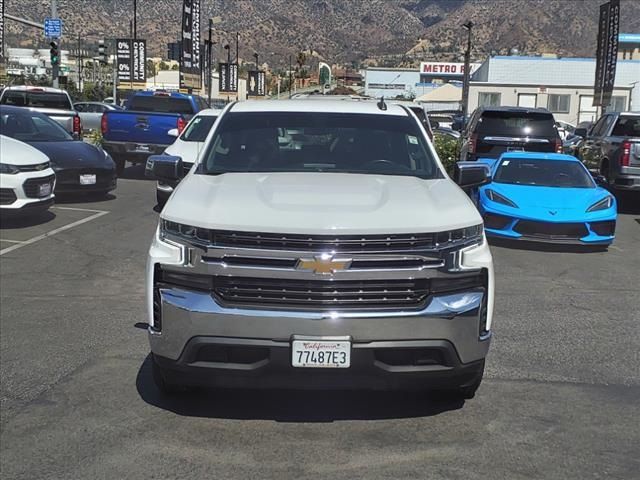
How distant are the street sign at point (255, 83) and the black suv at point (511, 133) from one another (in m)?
50.2

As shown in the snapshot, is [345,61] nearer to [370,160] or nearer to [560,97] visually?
[560,97]

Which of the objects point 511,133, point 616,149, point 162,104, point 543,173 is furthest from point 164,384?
point 162,104

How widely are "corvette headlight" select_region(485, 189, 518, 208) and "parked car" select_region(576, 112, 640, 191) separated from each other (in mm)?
4207

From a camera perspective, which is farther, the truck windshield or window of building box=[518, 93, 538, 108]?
window of building box=[518, 93, 538, 108]

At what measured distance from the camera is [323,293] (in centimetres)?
396

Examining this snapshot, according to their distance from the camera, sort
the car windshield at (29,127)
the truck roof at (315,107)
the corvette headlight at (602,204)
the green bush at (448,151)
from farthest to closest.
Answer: the green bush at (448,151), the car windshield at (29,127), the corvette headlight at (602,204), the truck roof at (315,107)

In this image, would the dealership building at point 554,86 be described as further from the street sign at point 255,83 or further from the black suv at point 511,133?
the black suv at point 511,133

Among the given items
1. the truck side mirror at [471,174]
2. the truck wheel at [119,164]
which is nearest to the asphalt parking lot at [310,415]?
the truck side mirror at [471,174]

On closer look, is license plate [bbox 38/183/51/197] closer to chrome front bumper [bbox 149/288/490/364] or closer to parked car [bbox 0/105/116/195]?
parked car [bbox 0/105/116/195]

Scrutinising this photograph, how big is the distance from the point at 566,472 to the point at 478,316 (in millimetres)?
935

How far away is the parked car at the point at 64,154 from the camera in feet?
42.4

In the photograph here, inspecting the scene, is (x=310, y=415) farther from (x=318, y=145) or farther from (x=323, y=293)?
(x=318, y=145)

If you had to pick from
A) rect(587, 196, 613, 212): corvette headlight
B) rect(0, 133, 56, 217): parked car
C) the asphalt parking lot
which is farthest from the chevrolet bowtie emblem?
rect(0, 133, 56, 217): parked car

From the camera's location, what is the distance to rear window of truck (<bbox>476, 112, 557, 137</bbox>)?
51.3ft
